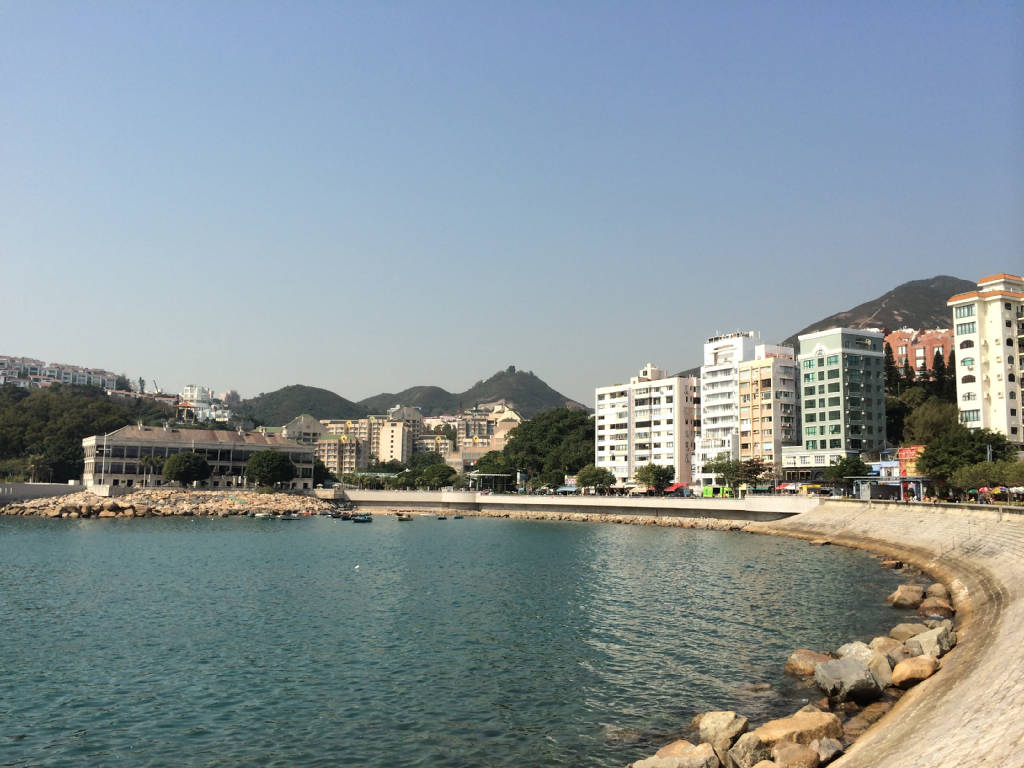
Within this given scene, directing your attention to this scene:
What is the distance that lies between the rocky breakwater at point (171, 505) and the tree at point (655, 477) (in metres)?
54.7

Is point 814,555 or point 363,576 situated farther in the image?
point 814,555

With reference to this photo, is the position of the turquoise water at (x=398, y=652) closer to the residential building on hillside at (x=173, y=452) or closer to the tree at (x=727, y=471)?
the tree at (x=727, y=471)

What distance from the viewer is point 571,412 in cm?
18462

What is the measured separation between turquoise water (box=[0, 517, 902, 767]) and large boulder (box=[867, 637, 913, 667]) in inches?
120

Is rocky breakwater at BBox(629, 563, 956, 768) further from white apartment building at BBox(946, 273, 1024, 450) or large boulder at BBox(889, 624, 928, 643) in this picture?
white apartment building at BBox(946, 273, 1024, 450)

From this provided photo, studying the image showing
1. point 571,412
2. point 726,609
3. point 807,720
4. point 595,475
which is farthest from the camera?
point 571,412

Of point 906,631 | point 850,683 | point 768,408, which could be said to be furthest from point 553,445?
point 850,683

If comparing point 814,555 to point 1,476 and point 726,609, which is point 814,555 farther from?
point 1,476

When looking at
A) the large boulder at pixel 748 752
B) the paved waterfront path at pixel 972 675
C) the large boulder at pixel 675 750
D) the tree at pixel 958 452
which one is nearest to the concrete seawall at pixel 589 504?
the tree at pixel 958 452

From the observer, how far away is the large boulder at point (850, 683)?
2180cm

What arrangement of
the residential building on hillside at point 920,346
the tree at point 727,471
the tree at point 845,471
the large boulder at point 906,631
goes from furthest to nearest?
1. the residential building on hillside at point 920,346
2. the tree at point 727,471
3. the tree at point 845,471
4. the large boulder at point 906,631

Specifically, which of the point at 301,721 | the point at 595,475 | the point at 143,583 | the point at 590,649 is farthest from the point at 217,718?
the point at 595,475

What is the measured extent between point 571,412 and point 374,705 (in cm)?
16332

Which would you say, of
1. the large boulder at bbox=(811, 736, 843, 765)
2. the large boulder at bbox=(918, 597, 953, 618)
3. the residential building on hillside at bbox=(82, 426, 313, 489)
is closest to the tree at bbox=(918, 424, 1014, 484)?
the large boulder at bbox=(918, 597, 953, 618)
